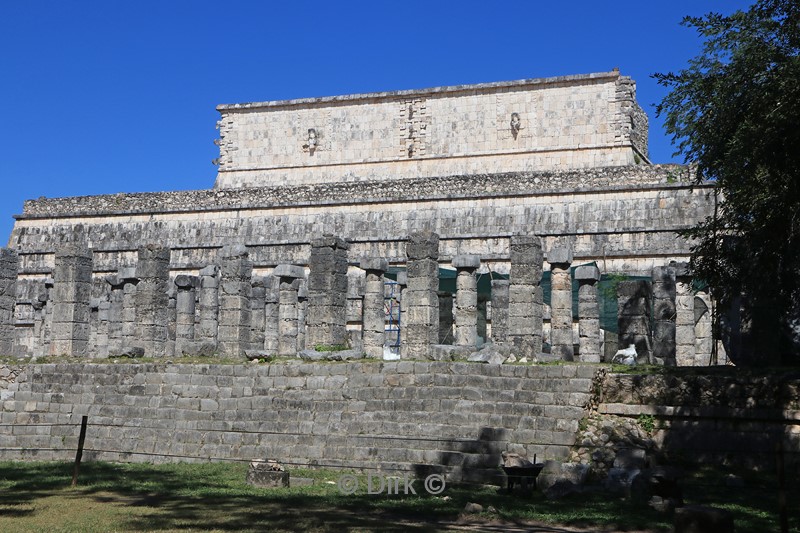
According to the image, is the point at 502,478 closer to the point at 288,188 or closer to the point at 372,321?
the point at 372,321

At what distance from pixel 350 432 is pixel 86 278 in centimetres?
932

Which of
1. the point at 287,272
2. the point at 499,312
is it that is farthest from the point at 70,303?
the point at 499,312

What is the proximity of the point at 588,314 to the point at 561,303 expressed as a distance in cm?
70

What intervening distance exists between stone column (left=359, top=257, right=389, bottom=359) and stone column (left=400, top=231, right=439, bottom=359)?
1072 mm

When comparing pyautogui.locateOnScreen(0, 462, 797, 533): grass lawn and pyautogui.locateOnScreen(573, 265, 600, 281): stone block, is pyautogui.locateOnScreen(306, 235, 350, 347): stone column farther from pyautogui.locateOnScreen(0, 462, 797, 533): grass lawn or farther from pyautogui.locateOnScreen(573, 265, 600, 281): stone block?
pyautogui.locateOnScreen(0, 462, 797, 533): grass lawn

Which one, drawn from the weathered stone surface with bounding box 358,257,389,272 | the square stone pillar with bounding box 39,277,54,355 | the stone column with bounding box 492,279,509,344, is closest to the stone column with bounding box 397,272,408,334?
the stone column with bounding box 492,279,509,344

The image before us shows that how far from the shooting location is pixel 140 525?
1020cm

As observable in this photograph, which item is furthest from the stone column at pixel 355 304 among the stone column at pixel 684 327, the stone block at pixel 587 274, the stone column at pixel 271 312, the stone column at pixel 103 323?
the stone column at pixel 684 327

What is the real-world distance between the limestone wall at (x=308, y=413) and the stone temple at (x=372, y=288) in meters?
0.04

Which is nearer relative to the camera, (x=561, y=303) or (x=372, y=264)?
(x=561, y=303)

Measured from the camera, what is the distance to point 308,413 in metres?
16.0

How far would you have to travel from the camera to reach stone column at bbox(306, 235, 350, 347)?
19.7 metres

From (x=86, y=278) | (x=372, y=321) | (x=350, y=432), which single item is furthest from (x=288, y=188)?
(x=350, y=432)

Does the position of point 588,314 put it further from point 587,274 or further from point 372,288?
point 372,288
